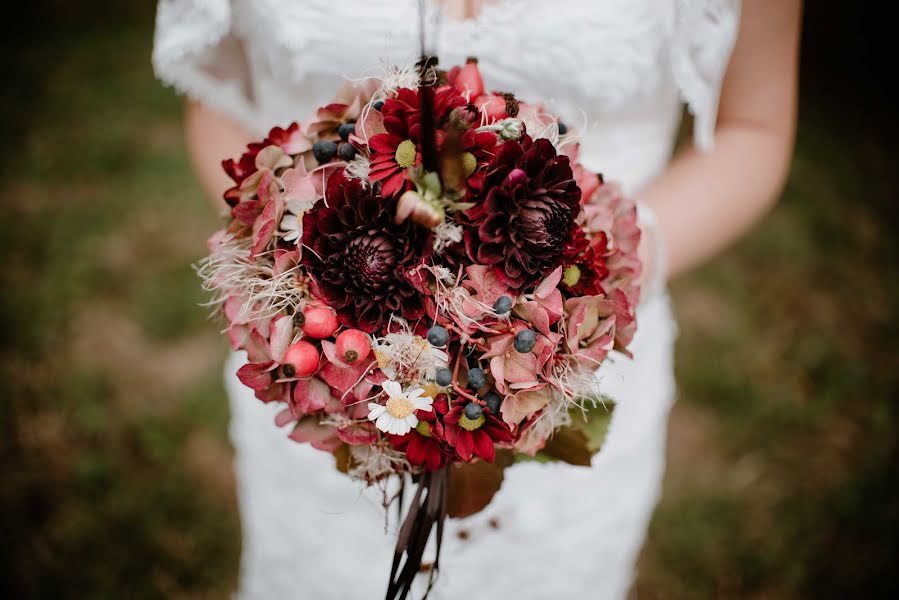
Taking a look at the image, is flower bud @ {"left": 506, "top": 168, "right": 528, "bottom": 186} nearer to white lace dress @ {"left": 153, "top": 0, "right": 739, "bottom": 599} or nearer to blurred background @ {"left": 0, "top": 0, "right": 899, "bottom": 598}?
white lace dress @ {"left": 153, "top": 0, "right": 739, "bottom": 599}

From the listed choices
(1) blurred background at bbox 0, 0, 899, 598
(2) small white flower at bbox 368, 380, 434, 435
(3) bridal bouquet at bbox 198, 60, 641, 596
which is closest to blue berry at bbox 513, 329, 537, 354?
(3) bridal bouquet at bbox 198, 60, 641, 596

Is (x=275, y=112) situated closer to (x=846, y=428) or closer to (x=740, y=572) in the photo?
(x=740, y=572)

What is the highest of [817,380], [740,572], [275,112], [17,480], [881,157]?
[881,157]

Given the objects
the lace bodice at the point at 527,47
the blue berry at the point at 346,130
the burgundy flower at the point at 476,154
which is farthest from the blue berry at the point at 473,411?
the lace bodice at the point at 527,47

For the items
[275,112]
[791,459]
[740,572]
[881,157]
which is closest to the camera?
[275,112]

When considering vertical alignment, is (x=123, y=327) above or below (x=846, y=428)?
above

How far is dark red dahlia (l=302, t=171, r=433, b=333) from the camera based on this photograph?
67cm

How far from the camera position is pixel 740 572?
2307mm

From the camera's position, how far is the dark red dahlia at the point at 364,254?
67cm

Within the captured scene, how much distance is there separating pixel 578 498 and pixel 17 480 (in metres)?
2.07

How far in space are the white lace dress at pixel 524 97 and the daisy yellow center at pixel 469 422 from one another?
1.09 feet

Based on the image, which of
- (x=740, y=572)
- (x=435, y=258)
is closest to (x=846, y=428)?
(x=740, y=572)

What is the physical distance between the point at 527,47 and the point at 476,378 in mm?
624

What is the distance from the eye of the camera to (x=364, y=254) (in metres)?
0.66
